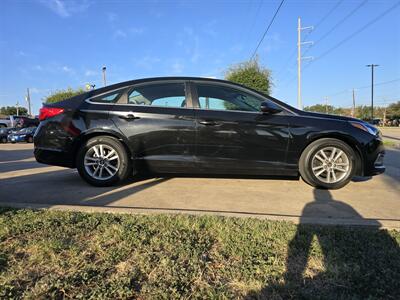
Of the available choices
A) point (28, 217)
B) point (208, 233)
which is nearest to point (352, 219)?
point (208, 233)

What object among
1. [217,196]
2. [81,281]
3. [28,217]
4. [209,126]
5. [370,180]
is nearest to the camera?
[81,281]

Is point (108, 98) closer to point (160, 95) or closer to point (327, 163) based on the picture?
point (160, 95)

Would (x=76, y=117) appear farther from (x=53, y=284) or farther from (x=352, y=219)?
(x=352, y=219)

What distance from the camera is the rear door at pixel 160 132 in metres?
5.23

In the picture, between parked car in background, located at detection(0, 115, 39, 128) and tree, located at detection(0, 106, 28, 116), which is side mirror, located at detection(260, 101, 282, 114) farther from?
tree, located at detection(0, 106, 28, 116)

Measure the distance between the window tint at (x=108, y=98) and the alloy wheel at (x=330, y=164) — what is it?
2942mm

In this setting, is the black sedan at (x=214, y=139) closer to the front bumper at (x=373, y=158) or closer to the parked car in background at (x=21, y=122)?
the front bumper at (x=373, y=158)

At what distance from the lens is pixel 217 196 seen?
4734 millimetres

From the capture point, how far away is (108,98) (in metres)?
5.46

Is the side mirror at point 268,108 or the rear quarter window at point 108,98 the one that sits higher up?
the rear quarter window at point 108,98

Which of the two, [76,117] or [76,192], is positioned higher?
[76,117]

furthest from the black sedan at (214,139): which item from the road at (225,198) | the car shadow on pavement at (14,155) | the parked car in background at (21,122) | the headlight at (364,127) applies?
the parked car in background at (21,122)

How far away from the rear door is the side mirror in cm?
98

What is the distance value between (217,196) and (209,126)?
1022 mm
